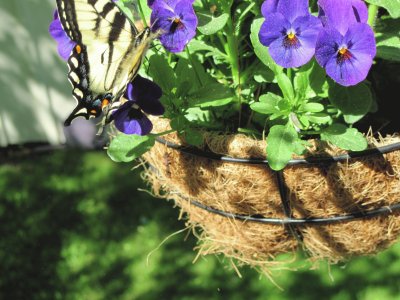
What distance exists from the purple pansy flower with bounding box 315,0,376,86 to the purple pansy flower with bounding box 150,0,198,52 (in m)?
0.19

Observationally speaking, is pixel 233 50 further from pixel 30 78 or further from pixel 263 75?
pixel 30 78

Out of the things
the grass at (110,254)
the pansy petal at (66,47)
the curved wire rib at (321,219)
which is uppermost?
the pansy petal at (66,47)

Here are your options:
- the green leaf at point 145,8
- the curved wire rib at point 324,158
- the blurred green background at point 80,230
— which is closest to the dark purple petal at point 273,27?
the curved wire rib at point 324,158

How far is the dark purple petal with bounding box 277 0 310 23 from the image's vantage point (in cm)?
90

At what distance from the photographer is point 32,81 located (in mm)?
2611

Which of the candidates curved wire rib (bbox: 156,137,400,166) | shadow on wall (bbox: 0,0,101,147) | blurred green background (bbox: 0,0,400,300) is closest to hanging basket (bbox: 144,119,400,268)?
curved wire rib (bbox: 156,137,400,166)

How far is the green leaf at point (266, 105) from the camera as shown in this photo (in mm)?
1014

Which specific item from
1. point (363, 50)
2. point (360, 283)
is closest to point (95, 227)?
point (360, 283)

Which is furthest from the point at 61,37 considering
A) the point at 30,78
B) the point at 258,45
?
the point at 30,78

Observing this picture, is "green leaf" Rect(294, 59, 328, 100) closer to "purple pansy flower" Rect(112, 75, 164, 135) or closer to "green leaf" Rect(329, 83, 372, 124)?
"green leaf" Rect(329, 83, 372, 124)

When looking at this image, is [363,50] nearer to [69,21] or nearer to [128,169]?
[69,21]

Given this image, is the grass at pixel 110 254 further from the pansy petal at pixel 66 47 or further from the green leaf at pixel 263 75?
the pansy petal at pixel 66 47

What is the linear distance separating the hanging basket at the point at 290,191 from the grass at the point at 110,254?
0.65m

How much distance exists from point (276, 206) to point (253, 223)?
0.10m
